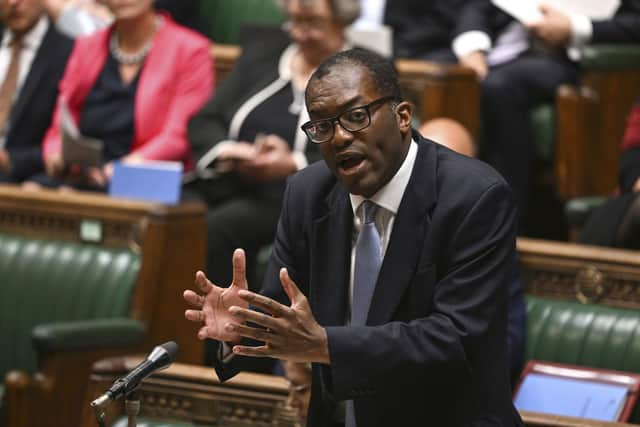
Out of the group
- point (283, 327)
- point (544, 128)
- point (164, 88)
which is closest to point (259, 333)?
point (283, 327)

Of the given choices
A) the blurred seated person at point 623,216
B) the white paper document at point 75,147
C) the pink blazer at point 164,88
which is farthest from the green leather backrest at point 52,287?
the blurred seated person at point 623,216

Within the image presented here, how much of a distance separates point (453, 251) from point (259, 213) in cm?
153

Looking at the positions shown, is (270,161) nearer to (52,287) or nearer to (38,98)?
(52,287)

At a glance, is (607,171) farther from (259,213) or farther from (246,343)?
(246,343)

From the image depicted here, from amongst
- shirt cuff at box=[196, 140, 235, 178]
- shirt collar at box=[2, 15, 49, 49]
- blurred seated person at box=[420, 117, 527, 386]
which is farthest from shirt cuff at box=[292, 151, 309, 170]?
shirt collar at box=[2, 15, 49, 49]

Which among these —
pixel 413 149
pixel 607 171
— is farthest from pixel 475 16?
pixel 413 149

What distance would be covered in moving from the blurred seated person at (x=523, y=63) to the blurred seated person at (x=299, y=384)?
144 cm

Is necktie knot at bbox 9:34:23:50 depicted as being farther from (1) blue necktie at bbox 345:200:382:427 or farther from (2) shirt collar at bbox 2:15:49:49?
(1) blue necktie at bbox 345:200:382:427

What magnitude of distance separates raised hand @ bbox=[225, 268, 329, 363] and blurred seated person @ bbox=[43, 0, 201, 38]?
2.25 m

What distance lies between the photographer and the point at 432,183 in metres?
1.56

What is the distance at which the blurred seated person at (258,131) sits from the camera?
9.84ft

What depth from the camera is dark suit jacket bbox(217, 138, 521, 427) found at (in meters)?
1.47

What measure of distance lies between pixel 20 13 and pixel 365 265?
6.84ft

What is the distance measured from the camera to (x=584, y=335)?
243 cm
